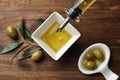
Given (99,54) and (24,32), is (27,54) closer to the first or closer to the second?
(24,32)

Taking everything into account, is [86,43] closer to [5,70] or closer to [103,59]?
[103,59]

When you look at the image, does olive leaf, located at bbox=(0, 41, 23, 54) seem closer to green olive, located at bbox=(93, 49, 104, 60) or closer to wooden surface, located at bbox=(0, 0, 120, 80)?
wooden surface, located at bbox=(0, 0, 120, 80)

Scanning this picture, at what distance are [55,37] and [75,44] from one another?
81 millimetres

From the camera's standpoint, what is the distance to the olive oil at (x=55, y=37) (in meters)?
1.33

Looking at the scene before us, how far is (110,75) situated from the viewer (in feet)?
4.08

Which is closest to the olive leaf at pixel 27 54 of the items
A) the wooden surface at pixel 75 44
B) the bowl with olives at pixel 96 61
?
the wooden surface at pixel 75 44

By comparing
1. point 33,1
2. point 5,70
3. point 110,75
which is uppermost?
point 33,1

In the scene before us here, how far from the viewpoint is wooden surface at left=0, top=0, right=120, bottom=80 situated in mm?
1296

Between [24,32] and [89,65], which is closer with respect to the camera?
[89,65]

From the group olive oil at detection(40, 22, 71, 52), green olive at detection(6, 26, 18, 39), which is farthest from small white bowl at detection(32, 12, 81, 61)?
green olive at detection(6, 26, 18, 39)

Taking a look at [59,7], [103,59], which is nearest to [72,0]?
[59,7]

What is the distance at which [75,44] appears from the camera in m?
1.33

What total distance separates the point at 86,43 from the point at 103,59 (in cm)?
9

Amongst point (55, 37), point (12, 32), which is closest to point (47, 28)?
point (55, 37)
